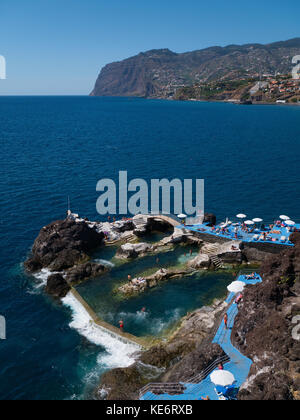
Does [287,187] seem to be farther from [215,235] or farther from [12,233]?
[12,233]

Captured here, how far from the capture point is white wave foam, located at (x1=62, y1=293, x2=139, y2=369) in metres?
31.0

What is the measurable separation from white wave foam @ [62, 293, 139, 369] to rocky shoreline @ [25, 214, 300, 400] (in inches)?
69.6

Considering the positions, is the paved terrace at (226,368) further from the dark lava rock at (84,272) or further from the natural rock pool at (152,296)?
the dark lava rock at (84,272)

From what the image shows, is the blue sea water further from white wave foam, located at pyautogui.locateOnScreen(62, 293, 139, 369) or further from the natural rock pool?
the natural rock pool

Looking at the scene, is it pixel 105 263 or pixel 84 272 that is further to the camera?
pixel 105 263

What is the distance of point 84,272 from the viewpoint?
45.6m

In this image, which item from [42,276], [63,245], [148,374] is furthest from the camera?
[63,245]

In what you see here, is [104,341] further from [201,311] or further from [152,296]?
[201,311]

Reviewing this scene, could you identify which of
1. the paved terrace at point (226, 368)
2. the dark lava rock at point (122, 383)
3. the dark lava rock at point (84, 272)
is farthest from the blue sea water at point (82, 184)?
the paved terrace at point (226, 368)

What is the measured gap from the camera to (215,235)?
53062mm

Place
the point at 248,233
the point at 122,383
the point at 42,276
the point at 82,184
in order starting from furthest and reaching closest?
the point at 82,184 < the point at 248,233 < the point at 42,276 < the point at 122,383

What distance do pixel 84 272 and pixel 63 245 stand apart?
307 inches

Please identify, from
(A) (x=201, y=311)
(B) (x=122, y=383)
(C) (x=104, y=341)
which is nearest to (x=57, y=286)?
(C) (x=104, y=341)
